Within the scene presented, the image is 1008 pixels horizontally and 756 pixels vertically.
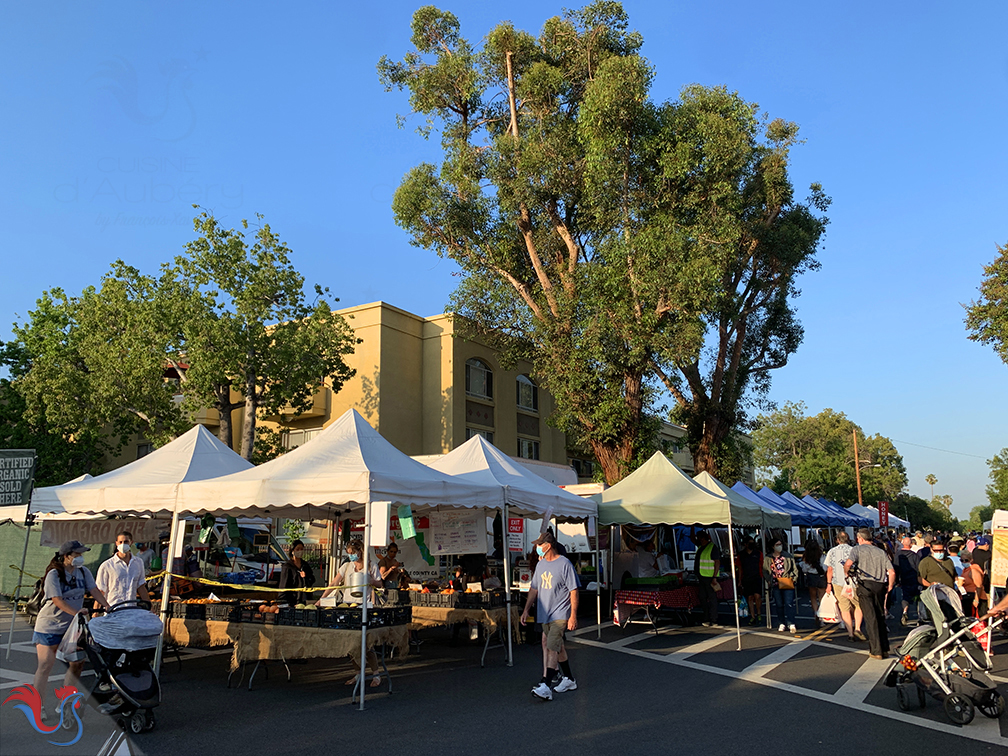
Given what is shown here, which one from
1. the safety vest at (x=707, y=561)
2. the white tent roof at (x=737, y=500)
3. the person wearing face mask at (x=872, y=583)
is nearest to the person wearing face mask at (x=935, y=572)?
the person wearing face mask at (x=872, y=583)

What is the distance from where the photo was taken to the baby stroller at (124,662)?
6.94 metres

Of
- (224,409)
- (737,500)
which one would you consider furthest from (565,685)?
(224,409)

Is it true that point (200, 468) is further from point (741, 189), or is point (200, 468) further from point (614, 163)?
point (741, 189)

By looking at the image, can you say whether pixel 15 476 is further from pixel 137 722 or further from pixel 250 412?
pixel 250 412

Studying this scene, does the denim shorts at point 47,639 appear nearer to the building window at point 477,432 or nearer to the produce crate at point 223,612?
the produce crate at point 223,612

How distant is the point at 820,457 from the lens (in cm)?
6875

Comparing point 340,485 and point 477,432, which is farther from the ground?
point 477,432

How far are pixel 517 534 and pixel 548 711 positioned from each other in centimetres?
1064

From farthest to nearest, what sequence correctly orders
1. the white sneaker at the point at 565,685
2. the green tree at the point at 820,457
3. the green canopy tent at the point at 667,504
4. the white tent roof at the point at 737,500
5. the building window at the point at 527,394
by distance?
the green tree at the point at 820,457
the building window at the point at 527,394
the white tent roof at the point at 737,500
the green canopy tent at the point at 667,504
the white sneaker at the point at 565,685

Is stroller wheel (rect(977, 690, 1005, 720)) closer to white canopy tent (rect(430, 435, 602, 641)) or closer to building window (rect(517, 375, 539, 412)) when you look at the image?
white canopy tent (rect(430, 435, 602, 641))

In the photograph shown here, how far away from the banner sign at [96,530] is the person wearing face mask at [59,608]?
810 cm

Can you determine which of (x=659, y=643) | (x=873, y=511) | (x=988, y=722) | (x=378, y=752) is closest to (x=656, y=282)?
(x=659, y=643)

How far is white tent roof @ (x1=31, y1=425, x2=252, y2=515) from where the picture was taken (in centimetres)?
1071

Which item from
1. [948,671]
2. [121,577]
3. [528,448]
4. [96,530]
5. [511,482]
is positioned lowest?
[948,671]
